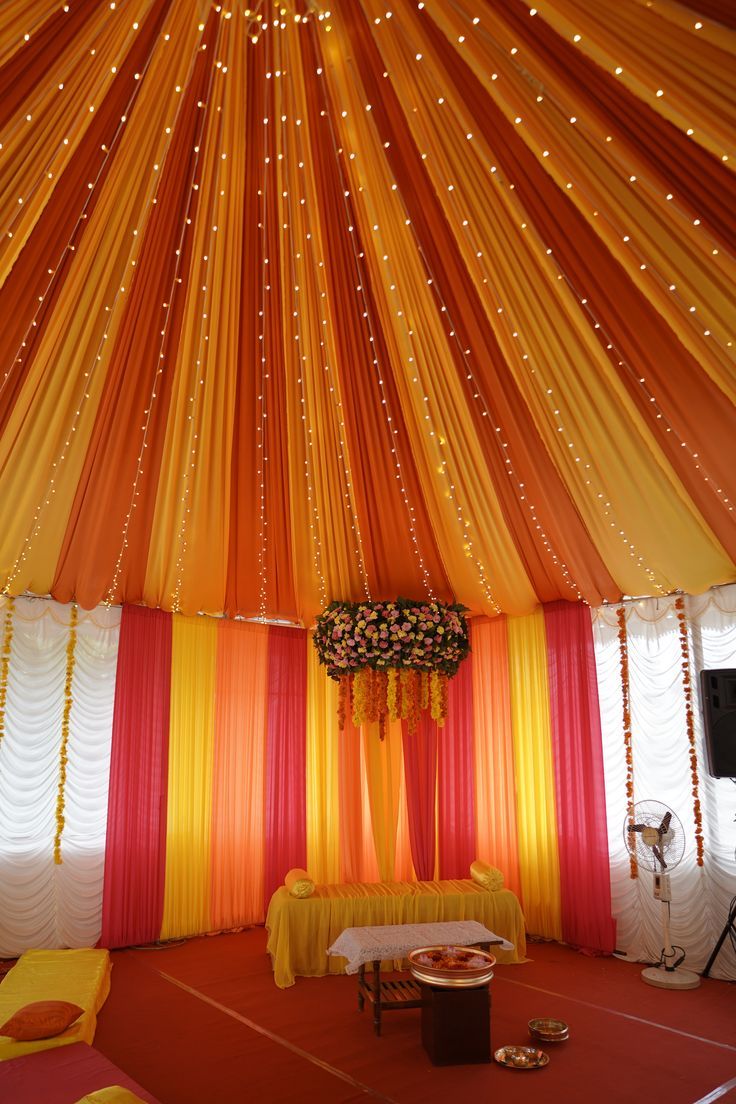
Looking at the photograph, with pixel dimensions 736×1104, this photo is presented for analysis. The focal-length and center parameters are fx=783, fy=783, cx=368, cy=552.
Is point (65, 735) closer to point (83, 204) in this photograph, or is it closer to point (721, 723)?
point (83, 204)

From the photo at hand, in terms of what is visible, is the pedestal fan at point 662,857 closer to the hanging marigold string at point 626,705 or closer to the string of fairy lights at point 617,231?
the hanging marigold string at point 626,705

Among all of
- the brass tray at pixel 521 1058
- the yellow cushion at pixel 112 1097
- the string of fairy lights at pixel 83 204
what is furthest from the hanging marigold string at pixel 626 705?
the string of fairy lights at pixel 83 204

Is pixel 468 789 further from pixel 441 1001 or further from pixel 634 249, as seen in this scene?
pixel 634 249

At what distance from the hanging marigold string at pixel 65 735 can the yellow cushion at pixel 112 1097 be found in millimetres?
3987

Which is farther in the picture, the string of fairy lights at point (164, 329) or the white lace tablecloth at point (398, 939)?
the white lace tablecloth at point (398, 939)

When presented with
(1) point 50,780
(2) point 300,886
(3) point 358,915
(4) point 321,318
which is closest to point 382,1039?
(3) point 358,915

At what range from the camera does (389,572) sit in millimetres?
7590

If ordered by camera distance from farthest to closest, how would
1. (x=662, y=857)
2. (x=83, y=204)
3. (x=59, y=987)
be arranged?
1. (x=662, y=857)
2. (x=59, y=987)
3. (x=83, y=204)

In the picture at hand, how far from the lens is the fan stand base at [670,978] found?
19.5ft

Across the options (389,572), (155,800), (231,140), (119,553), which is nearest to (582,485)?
(389,572)

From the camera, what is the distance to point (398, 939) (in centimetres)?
523

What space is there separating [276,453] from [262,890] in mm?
4512

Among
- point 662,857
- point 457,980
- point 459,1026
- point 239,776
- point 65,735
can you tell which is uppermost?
point 65,735

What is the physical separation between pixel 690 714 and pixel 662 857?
1.25m
